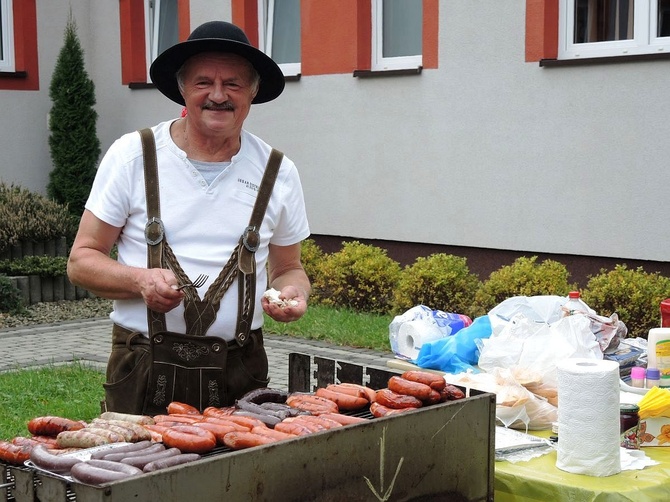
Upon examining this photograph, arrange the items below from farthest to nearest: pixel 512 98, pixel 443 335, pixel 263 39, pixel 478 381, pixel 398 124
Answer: pixel 263 39 < pixel 398 124 < pixel 512 98 < pixel 443 335 < pixel 478 381

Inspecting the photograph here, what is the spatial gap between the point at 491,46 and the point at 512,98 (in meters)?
0.59

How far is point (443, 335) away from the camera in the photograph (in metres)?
5.33

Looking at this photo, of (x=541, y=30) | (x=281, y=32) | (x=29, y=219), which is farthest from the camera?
(x=281, y=32)

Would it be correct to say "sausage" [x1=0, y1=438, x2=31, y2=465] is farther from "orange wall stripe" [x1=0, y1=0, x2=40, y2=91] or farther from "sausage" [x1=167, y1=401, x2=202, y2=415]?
"orange wall stripe" [x1=0, y1=0, x2=40, y2=91]

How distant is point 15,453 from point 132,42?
1327cm

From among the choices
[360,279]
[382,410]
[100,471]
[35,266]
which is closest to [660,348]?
[382,410]

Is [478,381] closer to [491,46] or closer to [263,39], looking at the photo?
[491,46]

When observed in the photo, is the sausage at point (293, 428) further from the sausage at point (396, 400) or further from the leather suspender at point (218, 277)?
the leather suspender at point (218, 277)

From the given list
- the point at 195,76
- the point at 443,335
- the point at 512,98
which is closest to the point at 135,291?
the point at 195,76

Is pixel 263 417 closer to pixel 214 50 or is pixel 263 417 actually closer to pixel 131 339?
pixel 131 339

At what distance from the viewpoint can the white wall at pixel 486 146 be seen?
9.95m

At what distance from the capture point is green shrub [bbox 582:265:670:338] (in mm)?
8836

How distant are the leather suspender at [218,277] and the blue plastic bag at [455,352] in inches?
47.0

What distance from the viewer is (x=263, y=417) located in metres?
3.24
